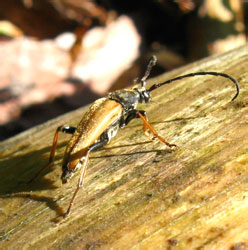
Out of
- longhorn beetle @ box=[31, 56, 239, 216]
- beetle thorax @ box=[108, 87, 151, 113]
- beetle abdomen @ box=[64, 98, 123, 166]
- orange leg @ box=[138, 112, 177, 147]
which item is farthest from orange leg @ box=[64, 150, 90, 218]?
beetle thorax @ box=[108, 87, 151, 113]

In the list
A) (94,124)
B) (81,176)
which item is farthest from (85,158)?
(94,124)

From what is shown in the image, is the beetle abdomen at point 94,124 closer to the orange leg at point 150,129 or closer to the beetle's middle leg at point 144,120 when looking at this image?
the beetle's middle leg at point 144,120

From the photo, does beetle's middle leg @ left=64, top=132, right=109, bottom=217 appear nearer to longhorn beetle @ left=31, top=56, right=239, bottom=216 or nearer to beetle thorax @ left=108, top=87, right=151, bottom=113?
longhorn beetle @ left=31, top=56, right=239, bottom=216

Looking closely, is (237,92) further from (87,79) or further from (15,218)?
(87,79)

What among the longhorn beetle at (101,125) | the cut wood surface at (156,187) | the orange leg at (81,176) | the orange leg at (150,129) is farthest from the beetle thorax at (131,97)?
the orange leg at (81,176)

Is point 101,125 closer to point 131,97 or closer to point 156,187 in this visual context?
point 131,97
